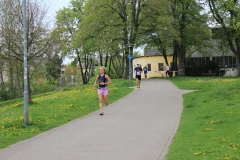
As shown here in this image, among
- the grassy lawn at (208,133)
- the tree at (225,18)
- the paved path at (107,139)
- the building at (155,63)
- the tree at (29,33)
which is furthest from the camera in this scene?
the building at (155,63)

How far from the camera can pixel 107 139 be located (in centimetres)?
954

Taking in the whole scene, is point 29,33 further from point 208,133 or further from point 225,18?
point 225,18

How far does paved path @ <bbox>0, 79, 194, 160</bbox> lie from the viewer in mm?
7836

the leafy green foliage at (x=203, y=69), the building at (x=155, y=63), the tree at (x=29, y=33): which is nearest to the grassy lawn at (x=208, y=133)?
the tree at (x=29, y=33)

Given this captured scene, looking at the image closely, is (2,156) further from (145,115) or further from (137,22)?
(137,22)

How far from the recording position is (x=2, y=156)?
802 centimetres

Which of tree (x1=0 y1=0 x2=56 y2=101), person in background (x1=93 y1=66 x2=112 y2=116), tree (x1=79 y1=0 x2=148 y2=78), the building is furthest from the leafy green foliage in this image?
person in background (x1=93 y1=66 x2=112 y2=116)

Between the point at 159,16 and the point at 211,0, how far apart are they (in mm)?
8486

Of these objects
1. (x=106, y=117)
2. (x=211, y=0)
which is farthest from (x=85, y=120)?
(x=211, y=0)

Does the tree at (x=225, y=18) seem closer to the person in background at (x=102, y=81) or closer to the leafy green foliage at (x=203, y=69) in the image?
the leafy green foliage at (x=203, y=69)

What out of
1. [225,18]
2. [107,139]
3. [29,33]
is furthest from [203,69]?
[107,139]

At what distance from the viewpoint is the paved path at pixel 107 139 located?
7836 millimetres

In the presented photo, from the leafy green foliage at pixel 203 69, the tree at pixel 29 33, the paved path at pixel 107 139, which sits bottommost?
the paved path at pixel 107 139

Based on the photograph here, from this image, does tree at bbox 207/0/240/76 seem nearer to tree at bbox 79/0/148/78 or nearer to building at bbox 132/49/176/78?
tree at bbox 79/0/148/78
